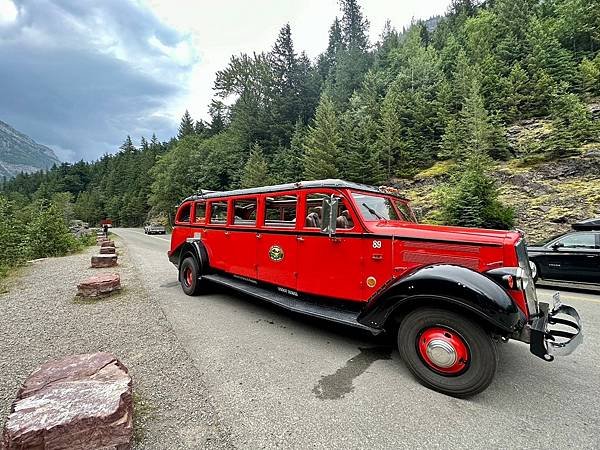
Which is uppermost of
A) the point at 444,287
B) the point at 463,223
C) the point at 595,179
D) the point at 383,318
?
the point at 595,179

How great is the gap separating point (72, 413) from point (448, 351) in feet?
10.4

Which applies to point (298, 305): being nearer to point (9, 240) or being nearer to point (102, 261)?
point (102, 261)

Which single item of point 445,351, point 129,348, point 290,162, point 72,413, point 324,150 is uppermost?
point 324,150

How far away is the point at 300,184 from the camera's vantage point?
466 centimetres

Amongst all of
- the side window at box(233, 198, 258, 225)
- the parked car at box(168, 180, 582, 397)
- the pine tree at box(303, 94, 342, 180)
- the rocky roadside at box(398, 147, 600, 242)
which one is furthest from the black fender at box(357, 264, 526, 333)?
the pine tree at box(303, 94, 342, 180)

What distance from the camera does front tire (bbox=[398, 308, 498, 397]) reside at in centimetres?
290

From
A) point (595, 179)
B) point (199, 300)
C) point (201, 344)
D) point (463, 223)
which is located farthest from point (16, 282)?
point (595, 179)

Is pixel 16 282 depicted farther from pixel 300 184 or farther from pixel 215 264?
pixel 300 184

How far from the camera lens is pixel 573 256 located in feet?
23.2

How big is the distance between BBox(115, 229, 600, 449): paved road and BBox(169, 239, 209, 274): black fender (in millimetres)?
2043

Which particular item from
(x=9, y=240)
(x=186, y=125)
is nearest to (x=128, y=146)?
(x=186, y=125)

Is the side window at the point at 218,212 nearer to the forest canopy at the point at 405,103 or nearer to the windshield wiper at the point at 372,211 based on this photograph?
the windshield wiper at the point at 372,211

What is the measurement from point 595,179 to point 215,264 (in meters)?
18.0

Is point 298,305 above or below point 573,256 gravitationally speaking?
below
